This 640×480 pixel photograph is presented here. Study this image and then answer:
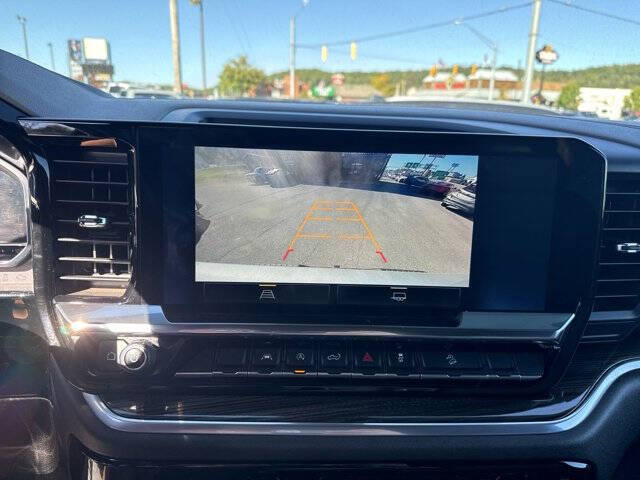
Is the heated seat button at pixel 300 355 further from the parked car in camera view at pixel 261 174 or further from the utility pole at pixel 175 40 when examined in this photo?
the utility pole at pixel 175 40

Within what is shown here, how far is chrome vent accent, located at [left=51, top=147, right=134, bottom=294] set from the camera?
1761 mm

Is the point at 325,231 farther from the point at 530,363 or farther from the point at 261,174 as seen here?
the point at 530,363

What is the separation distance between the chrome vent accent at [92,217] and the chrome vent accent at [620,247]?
161 cm

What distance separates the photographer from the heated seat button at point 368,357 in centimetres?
179

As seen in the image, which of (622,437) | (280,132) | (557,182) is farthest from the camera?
(622,437)

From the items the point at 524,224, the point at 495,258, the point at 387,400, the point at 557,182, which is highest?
the point at 557,182

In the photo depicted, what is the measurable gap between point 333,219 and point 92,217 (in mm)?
798

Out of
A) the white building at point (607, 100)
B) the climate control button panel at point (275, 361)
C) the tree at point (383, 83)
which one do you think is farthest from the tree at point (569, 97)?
the climate control button panel at point (275, 361)

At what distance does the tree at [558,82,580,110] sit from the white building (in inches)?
→ 9.2

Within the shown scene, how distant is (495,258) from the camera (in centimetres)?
179

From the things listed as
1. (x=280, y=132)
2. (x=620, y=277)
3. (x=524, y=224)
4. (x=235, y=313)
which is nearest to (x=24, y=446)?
(x=235, y=313)

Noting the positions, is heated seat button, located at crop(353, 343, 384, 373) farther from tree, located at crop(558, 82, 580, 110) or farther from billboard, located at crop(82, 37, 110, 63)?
tree, located at crop(558, 82, 580, 110)

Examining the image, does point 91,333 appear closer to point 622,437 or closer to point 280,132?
point 280,132

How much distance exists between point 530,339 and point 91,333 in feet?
4.90
